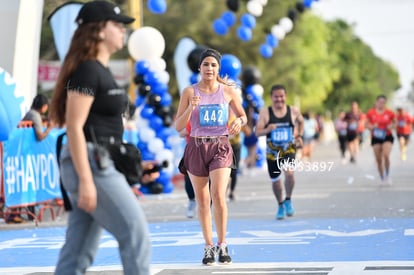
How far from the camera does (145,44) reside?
20.1 m

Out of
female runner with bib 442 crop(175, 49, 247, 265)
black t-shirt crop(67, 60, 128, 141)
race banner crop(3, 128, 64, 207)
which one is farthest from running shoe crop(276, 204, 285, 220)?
black t-shirt crop(67, 60, 128, 141)

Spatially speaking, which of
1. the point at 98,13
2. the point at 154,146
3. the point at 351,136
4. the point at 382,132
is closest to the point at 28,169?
the point at 154,146

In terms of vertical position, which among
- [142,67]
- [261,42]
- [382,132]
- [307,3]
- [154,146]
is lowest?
[154,146]

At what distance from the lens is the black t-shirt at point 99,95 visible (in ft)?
19.9

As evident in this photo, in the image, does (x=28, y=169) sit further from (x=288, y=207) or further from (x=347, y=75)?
(x=347, y=75)

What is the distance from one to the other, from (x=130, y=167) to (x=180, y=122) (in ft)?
12.5

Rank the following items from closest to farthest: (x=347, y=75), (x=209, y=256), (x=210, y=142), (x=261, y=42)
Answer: (x=209, y=256) → (x=210, y=142) → (x=261, y=42) → (x=347, y=75)

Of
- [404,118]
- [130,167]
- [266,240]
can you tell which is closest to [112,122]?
[130,167]

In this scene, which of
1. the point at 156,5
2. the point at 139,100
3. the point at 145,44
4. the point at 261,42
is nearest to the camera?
the point at 145,44

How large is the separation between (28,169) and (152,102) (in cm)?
606

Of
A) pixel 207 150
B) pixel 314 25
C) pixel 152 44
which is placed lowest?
pixel 207 150

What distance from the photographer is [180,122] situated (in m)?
10.0

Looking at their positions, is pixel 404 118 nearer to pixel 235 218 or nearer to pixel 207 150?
pixel 235 218

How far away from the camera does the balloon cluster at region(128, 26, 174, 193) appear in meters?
20.2
